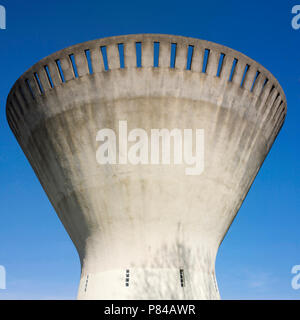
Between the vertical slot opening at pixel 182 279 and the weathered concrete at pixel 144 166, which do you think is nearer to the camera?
the vertical slot opening at pixel 182 279

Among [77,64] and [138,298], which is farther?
[77,64]

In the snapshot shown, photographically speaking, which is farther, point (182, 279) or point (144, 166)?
point (144, 166)

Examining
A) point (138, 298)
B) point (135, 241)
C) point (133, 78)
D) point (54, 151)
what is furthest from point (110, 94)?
point (138, 298)

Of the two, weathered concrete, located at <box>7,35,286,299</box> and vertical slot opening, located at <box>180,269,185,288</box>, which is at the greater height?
weathered concrete, located at <box>7,35,286,299</box>

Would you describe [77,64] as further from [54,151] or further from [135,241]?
[135,241]

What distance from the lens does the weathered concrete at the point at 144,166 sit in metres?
11.1

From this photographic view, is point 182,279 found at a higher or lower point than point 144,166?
lower

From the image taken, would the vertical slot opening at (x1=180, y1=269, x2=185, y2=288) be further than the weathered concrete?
No

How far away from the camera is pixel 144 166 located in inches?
442

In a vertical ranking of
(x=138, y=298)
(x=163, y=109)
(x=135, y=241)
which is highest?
(x=163, y=109)

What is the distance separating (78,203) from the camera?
39.1 ft

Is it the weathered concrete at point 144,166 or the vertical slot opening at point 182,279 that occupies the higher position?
the weathered concrete at point 144,166

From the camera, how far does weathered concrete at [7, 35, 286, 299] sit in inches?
435
